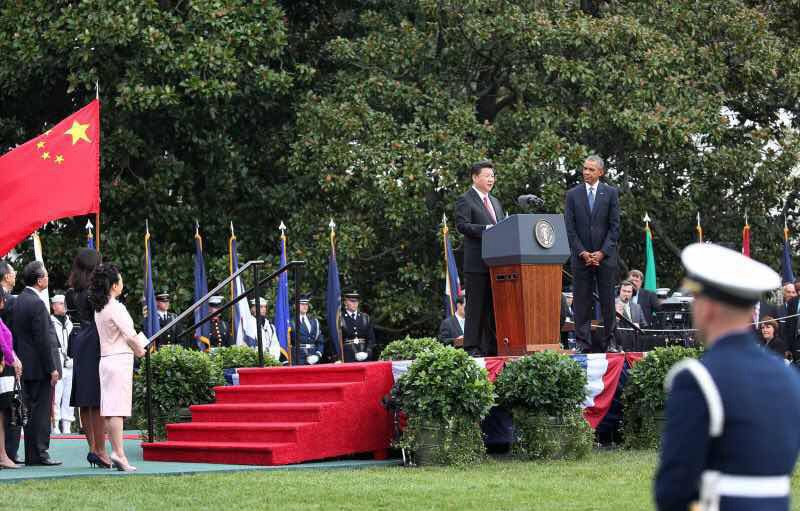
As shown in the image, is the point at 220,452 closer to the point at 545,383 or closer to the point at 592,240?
the point at 545,383

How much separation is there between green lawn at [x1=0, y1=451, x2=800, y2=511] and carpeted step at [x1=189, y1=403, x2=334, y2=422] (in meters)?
0.88

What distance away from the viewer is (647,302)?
16.8 m

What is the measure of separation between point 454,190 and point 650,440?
28.2 feet

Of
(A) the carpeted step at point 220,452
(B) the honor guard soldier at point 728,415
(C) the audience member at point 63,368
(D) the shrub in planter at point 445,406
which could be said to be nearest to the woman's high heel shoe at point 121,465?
(A) the carpeted step at point 220,452

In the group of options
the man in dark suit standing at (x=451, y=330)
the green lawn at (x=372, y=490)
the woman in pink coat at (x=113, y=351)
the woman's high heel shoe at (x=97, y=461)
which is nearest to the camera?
the green lawn at (x=372, y=490)

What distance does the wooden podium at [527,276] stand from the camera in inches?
432

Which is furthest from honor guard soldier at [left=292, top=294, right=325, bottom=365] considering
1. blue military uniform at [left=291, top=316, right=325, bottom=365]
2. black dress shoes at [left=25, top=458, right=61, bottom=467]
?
black dress shoes at [left=25, top=458, right=61, bottom=467]

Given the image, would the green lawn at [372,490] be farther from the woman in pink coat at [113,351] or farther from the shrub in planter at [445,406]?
the woman in pink coat at [113,351]

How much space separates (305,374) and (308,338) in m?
6.76

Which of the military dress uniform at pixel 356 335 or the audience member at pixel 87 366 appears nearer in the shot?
the audience member at pixel 87 366

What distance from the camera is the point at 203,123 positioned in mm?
21469

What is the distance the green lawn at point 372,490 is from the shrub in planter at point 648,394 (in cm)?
130

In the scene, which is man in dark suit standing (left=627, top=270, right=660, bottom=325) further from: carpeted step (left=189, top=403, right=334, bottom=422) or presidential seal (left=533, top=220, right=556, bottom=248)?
carpeted step (left=189, top=403, right=334, bottom=422)

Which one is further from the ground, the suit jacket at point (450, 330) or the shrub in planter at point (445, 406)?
the suit jacket at point (450, 330)
